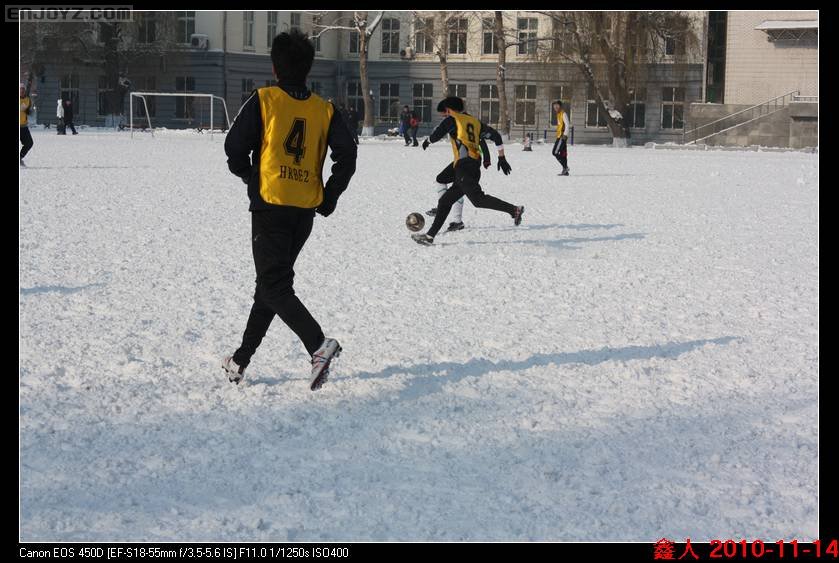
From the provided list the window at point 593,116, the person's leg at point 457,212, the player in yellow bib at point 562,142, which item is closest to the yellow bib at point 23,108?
the player in yellow bib at point 562,142

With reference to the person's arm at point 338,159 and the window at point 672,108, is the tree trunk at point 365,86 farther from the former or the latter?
the person's arm at point 338,159

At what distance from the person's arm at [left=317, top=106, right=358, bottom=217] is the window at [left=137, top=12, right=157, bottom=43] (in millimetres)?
54319

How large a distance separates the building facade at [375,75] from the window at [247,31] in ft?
0.17

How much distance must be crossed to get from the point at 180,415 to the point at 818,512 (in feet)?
9.18

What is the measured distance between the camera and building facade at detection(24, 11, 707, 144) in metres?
55.2

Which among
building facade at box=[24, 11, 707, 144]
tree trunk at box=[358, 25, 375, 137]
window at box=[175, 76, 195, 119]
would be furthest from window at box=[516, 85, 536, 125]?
window at box=[175, 76, 195, 119]

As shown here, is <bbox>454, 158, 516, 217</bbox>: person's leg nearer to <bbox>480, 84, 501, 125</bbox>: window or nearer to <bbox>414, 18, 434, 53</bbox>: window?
<bbox>414, 18, 434, 53</bbox>: window

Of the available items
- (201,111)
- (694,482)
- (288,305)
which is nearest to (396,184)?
(288,305)

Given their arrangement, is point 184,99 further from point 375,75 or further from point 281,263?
point 281,263

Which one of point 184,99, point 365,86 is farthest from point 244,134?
point 184,99

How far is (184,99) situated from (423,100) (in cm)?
1262

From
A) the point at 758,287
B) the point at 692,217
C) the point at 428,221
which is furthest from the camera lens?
the point at 692,217

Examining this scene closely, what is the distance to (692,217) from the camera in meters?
14.6
